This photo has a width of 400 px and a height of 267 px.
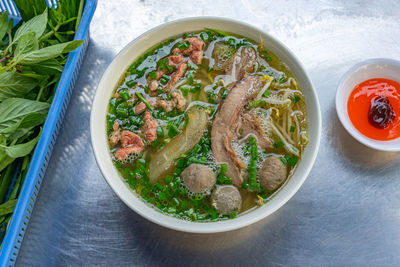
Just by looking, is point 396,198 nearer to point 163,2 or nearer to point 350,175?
point 350,175

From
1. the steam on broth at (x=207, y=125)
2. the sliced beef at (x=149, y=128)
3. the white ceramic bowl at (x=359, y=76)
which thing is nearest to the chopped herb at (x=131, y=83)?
the steam on broth at (x=207, y=125)

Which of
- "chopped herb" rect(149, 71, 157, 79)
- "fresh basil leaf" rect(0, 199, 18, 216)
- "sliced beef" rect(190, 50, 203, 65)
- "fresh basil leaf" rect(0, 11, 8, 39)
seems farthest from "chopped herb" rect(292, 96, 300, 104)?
"fresh basil leaf" rect(0, 11, 8, 39)

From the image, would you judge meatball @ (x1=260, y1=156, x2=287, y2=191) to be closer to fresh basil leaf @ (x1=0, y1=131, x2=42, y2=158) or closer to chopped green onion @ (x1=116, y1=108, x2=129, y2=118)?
chopped green onion @ (x1=116, y1=108, x2=129, y2=118)

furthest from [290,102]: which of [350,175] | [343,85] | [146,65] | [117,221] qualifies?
[117,221]

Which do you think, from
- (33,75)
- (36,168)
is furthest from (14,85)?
(36,168)

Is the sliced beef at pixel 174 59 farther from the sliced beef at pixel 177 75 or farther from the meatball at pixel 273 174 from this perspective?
the meatball at pixel 273 174
